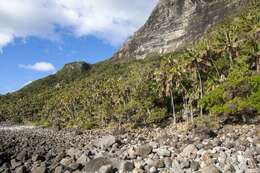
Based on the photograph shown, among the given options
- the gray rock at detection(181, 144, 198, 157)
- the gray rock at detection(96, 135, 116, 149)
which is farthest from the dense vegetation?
the gray rock at detection(181, 144, 198, 157)

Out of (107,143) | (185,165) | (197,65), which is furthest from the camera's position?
(197,65)

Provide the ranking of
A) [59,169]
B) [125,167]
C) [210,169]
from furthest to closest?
[59,169], [125,167], [210,169]

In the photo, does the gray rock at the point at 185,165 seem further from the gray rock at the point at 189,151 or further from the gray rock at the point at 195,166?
the gray rock at the point at 189,151

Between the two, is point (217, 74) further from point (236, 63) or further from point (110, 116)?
point (110, 116)

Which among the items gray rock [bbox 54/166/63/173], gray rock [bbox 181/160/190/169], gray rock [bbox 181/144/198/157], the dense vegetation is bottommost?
gray rock [bbox 54/166/63/173]

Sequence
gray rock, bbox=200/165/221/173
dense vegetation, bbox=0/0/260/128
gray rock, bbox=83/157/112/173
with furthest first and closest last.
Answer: dense vegetation, bbox=0/0/260/128 < gray rock, bbox=83/157/112/173 < gray rock, bbox=200/165/221/173

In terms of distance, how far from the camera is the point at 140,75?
95.5 meters

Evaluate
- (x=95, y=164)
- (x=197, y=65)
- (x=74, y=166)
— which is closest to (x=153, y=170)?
(x=95, y=164)

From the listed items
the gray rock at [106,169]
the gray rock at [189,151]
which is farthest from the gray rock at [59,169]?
the gray rock at [189,151]

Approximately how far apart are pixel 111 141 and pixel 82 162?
11.3 m

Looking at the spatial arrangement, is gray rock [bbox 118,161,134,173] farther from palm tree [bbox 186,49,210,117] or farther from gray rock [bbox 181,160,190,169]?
palm tree [bbox 186,49,210,117]

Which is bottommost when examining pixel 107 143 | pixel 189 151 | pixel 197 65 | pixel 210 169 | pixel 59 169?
pixel 59 169

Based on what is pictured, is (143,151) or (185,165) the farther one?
(143,151)

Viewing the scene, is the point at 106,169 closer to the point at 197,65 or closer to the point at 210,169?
the point at 210,169
